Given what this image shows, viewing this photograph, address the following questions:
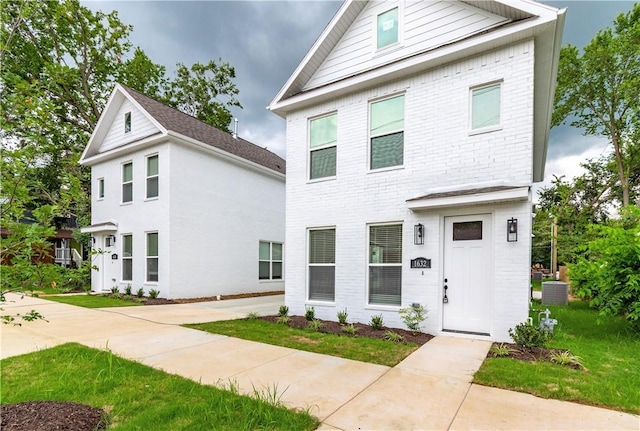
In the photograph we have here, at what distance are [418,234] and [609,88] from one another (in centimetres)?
2068

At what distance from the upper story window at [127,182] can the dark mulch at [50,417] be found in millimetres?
11404

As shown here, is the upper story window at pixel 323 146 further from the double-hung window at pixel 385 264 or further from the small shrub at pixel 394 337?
the small shrub at pixel 394 337

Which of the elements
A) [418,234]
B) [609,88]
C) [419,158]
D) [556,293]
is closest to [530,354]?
[418,234]

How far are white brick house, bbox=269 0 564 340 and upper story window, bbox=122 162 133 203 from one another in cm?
804

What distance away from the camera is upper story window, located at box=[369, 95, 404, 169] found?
25.2ft

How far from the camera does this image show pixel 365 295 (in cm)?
769

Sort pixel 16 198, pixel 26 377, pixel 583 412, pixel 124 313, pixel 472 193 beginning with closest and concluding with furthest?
pixel 16 198
pixel 583 412
pixel 26 377
pixel 472 193
pixel 124 313

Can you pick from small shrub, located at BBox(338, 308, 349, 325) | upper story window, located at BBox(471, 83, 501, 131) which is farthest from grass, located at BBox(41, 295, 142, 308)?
upper story window, located at BBox(471, 83, 501, 131)

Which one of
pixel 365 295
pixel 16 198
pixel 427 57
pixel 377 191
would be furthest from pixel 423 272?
pixel 16 198

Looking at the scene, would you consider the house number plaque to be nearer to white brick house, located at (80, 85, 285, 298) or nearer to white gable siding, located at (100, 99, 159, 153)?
white brick house, located at (80, 85, 285, 298)

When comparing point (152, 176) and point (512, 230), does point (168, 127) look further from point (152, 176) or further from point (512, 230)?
point (512, 230)

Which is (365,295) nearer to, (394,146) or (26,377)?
(394,146)

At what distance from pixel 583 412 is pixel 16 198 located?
606cm

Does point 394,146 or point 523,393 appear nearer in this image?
point 523,393
